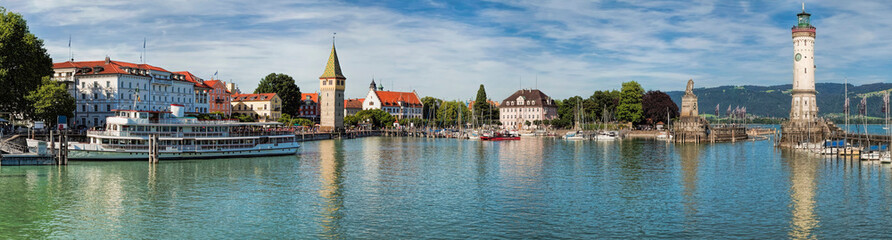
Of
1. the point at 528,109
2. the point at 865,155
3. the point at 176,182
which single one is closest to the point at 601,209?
the point at 176,182

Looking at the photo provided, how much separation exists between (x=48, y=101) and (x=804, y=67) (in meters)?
90.7

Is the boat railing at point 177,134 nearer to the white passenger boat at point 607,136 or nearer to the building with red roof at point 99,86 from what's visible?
the building with red roof at point 99,86

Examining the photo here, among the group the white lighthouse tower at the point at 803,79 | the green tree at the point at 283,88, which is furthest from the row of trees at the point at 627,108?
the green tree at the point at 283,88

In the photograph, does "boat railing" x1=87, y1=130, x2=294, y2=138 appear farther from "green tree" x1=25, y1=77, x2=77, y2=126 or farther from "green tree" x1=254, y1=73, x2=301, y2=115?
"green tree" x1=254, y1=73, x2=301, y2=115

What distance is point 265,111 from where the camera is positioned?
14775 cm

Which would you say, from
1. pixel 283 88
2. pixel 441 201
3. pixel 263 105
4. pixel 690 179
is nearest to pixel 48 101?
pixel 441 201

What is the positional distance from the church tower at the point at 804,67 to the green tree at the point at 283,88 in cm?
10402

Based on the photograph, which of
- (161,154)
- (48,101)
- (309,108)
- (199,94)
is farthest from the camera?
(309,108)

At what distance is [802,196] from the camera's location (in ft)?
132

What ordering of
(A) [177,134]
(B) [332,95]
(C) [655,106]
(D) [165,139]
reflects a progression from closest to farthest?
1. (D) [165,139]
2. (A) [177,134]
3. (B) [332,95]
4. (C) [655,106]

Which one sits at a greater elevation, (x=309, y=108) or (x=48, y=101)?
(x=309, y=108)

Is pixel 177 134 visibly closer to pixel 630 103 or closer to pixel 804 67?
pixel 804 67

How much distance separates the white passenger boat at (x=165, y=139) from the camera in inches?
2352

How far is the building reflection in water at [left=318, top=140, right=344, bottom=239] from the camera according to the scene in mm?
30734
